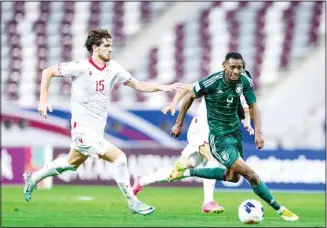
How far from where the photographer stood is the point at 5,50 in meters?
29.0

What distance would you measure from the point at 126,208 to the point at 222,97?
9.71 feet

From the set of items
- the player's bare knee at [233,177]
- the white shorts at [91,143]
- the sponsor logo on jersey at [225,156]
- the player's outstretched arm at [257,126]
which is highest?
the player's outstretched arm at [257,126]

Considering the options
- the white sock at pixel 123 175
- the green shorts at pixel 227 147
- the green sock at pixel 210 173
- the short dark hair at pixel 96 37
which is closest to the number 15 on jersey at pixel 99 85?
the short dark hair at pixel 96 37

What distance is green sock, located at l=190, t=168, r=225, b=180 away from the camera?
11.9 meters

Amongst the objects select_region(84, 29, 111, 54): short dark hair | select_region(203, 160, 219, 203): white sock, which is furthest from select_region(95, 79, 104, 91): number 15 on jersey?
select_region(203, 160, 219, 203): white sock

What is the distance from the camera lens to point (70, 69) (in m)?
11.7

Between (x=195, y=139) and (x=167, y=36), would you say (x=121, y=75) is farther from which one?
(x=167, y=36)

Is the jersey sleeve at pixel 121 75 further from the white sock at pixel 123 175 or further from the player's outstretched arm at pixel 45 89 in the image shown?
the white sock at pixel 123 175

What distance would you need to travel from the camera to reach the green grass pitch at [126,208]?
1082 cm

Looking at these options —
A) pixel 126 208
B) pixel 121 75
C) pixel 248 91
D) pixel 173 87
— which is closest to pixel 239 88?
pixel 248 91

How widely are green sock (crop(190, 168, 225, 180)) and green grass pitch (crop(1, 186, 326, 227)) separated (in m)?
0.47

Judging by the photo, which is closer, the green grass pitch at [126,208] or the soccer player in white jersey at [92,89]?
the green grass pitch at [126,208]

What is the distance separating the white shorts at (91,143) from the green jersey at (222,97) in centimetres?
123

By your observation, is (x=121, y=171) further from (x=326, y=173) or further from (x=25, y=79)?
(x=25, y=79)
